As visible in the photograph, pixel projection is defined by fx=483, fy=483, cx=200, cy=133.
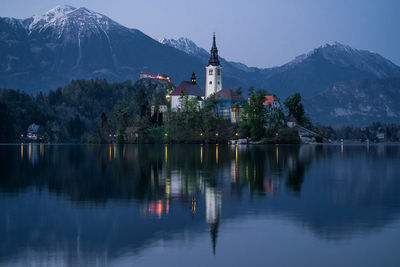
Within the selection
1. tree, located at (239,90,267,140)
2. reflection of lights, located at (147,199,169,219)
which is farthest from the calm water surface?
tree, located at (239,90,267,140)

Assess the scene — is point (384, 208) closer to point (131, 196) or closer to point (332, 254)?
point (332, 254)

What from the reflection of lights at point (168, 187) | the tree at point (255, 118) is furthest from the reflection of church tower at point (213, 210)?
the tree at point (255, 118)

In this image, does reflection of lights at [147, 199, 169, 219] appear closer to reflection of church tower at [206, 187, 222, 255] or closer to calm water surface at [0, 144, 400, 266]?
calm water surface at [0, 144, 400, 266]

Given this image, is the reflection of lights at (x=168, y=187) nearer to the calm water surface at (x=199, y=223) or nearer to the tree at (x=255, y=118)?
the calm water surface at (x=199, y=223)

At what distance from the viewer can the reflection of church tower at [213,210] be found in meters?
21.2

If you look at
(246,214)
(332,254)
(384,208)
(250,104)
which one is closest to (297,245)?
(332,254)

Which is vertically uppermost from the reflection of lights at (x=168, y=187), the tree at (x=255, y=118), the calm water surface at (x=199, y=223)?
the tree at (x=255, y=118)

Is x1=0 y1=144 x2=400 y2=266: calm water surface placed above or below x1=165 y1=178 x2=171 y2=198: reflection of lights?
below

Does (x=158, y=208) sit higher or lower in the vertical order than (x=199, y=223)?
higher

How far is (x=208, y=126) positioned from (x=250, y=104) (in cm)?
1880

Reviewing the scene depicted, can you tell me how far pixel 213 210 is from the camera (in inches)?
1049

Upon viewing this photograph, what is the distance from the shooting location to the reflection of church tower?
836 inches

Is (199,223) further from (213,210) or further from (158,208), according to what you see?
(158,208)

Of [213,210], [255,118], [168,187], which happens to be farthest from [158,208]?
[255,118]
